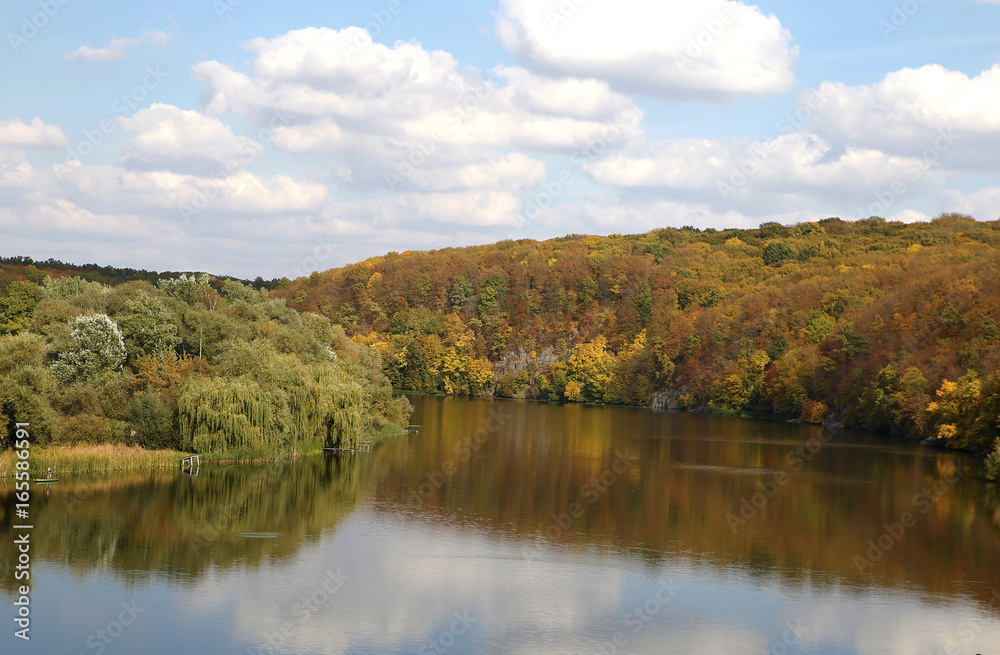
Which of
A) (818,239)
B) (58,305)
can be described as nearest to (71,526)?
(58,305)

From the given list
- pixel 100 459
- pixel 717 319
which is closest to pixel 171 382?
pixel 100 459

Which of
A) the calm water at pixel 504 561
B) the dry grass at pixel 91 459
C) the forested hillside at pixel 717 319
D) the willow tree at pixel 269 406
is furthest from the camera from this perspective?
the forested hillside at pixel 717 319

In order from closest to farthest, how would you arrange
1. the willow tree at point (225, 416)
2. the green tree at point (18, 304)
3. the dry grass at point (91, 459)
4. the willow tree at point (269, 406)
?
the dry grass at point (91, 459), the willow tree at point (225, 416), the willow tree at point (269, 406), the green tree at point (18, 304)

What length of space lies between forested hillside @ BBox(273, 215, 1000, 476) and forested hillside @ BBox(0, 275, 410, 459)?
36.4 m

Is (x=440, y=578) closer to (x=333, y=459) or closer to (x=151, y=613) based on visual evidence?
(x=151, y=613)

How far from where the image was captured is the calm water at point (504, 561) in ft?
71.2

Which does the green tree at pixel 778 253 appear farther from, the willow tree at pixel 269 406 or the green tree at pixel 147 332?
the green tree at pixel 147 332

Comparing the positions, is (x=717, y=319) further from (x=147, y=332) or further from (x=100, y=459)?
(x=100, y=459)

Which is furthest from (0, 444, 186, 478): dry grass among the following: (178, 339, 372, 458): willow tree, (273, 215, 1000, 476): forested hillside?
(273, 215, 1000, 476): forested hillside

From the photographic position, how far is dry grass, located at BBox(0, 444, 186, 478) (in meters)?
35.7

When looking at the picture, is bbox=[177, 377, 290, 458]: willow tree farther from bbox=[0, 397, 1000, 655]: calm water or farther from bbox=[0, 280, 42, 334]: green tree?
bbox=[0, 280, 42, 334]: green tree

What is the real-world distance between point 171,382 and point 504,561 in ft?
69.4

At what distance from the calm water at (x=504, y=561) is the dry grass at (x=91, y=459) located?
47.6 inches

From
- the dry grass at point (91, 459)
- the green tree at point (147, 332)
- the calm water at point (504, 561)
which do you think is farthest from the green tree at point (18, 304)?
the calm water at point (504, 561)
